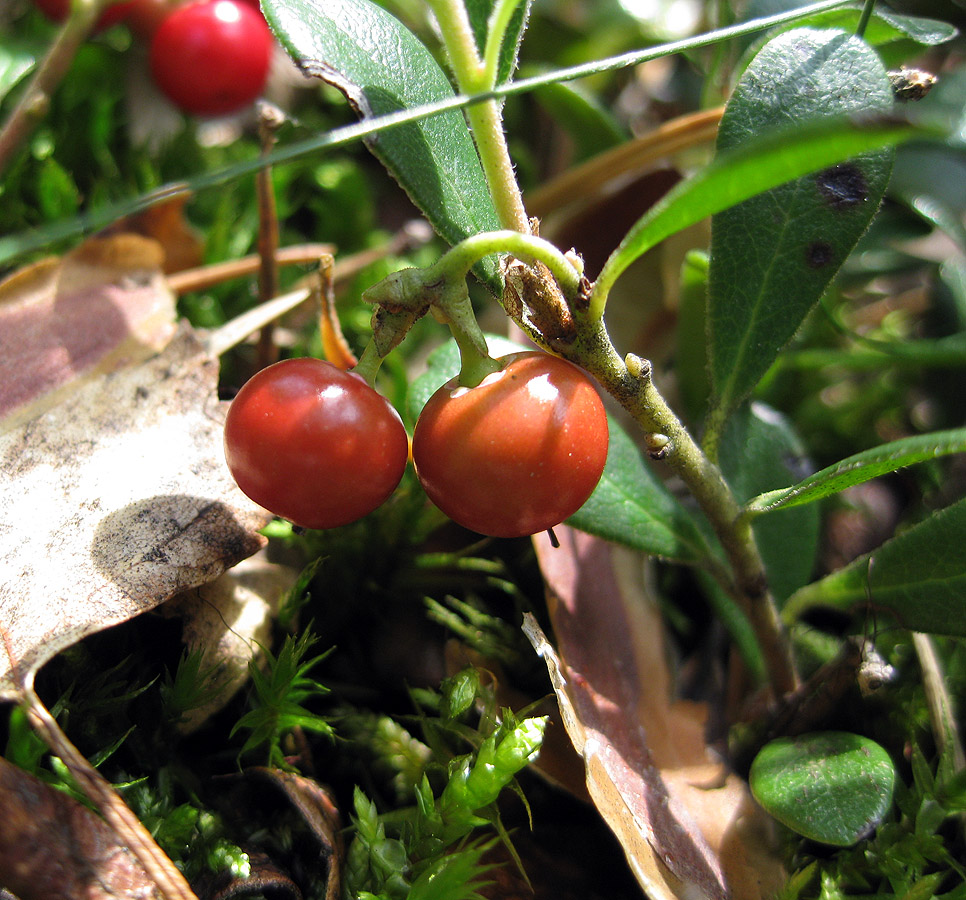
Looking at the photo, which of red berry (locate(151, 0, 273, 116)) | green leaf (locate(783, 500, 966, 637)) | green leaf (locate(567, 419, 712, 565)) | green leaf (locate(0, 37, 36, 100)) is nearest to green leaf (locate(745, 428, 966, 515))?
green leaf (locate(567, 419, 712, 565))

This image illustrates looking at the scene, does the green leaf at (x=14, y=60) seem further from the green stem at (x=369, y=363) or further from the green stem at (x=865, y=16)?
the green stem at (x=865, y=16)

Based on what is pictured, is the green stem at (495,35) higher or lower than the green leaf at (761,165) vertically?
higher

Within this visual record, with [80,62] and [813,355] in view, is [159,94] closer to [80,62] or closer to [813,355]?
[80,62]

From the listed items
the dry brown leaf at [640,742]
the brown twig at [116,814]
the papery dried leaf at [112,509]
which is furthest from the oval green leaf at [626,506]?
the brown twig at [116,814]

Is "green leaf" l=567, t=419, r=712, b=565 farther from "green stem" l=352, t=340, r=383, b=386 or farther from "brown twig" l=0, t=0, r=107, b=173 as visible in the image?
"brown twig" l=0, t=0, r=107, b=173

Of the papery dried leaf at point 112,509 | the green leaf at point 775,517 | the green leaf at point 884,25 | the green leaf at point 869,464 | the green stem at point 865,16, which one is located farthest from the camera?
the green leaf at point 775,517

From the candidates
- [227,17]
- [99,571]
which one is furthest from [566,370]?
[227,17]

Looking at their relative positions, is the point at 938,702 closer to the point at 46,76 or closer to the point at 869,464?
the point at 869,464
